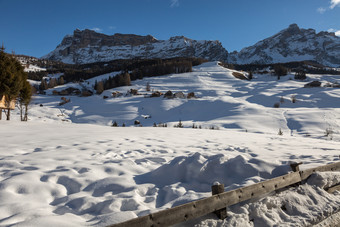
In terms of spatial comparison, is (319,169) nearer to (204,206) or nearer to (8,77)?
(204,206)

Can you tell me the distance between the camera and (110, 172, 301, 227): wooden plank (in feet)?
7.59

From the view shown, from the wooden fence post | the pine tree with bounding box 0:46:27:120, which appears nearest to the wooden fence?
the wooden fence post

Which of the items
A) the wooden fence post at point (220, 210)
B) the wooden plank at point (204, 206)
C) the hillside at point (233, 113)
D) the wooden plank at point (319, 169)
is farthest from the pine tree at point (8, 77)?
the wooden plank at point (319, 169)

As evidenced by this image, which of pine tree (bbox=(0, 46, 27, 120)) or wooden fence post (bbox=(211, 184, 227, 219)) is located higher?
pine tree (bbox=(0, 46, 27, 120))

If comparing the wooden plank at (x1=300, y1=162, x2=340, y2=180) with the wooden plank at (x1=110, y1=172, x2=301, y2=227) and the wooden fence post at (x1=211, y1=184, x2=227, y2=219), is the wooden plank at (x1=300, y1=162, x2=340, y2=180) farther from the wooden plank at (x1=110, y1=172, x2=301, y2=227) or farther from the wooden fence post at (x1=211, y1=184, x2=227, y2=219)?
the wooden fence post at (x1=211, y1=184, x2=227, y2=219)

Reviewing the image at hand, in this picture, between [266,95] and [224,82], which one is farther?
[224,82]

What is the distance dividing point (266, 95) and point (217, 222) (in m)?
46.7

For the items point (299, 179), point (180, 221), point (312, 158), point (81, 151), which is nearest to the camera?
point (180, 221)

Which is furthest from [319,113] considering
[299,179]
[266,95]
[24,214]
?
[24,214]

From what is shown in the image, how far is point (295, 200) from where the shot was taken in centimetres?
357

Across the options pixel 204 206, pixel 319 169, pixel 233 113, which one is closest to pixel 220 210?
pixel 204 206

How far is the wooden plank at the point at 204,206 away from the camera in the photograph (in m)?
2.31

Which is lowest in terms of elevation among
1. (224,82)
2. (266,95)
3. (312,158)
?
(312,158)

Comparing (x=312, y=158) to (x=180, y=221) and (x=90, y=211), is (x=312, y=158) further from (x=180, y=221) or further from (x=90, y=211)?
(x=90, y=211)
